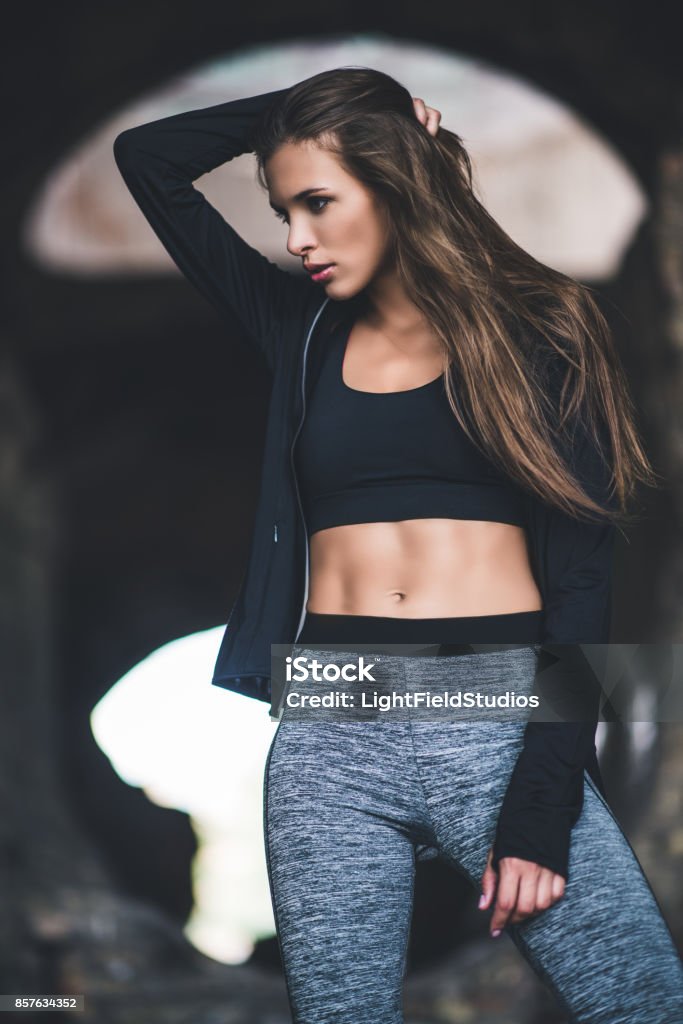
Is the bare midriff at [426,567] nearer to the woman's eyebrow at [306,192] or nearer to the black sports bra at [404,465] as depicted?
the black sports bra at [404,465]

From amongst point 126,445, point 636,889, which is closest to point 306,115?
point 636,889

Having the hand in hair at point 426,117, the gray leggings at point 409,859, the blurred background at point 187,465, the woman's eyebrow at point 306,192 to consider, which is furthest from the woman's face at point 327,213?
the blurred background at point 187,465

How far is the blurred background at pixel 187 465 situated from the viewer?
3.97 metres

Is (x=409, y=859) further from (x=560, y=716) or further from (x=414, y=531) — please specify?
(x=414, y=531)

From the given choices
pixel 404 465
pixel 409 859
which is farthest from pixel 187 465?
pixel 409 859

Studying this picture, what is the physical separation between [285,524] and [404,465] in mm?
193

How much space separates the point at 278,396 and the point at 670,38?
10.2 ft

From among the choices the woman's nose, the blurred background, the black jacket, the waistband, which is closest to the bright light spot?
the blurred background

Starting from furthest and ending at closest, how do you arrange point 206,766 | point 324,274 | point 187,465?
point 187,465 → point 206,766 → point 324,274

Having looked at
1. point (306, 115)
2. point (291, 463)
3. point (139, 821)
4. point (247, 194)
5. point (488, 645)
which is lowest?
point (139, 821)

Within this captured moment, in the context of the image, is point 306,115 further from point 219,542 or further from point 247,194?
point 219,542

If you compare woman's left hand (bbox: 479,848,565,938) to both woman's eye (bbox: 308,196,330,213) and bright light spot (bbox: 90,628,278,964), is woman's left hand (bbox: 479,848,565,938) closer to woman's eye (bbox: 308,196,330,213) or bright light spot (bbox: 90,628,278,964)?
woman's eye (bbox: 308,196,330,213)

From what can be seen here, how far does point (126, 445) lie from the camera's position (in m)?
6.37

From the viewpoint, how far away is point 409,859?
1325mm
